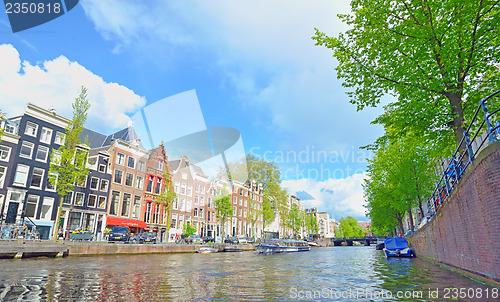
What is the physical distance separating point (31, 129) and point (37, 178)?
6056mm

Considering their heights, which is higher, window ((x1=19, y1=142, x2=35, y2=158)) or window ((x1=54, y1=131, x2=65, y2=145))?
window ((x1=54, y1=131, x2=65, y2=145))

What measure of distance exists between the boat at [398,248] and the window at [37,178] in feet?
130

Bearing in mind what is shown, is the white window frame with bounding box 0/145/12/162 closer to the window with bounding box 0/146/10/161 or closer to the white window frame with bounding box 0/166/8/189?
the window with bounding box 0/146/10/161

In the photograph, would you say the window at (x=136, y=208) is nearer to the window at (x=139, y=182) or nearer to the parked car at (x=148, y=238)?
the window at (x=139, y=182)

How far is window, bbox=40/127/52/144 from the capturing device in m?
36.9

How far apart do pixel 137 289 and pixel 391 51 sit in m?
15.6

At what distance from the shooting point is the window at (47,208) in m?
36.1

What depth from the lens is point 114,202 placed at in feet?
149

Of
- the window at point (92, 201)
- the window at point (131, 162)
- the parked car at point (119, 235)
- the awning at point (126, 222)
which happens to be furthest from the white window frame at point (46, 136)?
the parked car at point (119, 235)

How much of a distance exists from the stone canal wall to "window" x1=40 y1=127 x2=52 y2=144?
42.3 m

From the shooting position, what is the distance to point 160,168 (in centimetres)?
5581

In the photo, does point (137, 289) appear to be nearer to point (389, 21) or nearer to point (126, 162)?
point (389, 21)

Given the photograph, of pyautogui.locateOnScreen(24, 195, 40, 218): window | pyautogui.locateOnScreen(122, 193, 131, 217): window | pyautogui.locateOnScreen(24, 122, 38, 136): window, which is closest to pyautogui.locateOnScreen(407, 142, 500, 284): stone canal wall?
pyautogui.locateOnScreen(24, 195, 40, 218): window

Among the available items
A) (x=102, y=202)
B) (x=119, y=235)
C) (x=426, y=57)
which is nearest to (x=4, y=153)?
(x=102, y=202)
